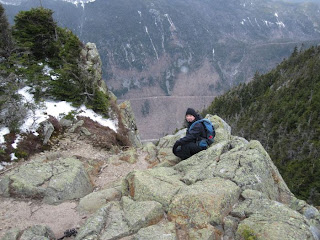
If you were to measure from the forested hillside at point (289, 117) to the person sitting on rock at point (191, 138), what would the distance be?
51.6 meters

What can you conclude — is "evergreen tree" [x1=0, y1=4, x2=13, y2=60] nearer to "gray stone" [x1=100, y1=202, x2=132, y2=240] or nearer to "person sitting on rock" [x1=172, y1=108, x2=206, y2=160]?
"person sitting on rock" [x1=172, y1=108, x2=206, y2=160]

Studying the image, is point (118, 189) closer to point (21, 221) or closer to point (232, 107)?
point (21, 221)

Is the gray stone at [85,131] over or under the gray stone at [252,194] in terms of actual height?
under

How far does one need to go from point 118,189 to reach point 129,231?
364 centimetres

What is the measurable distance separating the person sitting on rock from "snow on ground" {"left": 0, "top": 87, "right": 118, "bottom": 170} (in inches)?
449

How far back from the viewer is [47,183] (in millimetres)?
12094

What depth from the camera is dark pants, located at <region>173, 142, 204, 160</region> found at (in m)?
12.8

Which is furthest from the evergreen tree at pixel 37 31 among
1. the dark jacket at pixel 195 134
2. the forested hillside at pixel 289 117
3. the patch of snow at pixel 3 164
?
the forested hillside at pixel 289 117

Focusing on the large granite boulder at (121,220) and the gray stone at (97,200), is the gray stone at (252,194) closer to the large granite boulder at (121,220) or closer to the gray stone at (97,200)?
the large granite boulder at (121,220)

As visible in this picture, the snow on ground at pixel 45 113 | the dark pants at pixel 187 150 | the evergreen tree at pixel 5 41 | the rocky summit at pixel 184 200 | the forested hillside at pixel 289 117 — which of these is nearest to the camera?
the rocky summit at pixel 184 200

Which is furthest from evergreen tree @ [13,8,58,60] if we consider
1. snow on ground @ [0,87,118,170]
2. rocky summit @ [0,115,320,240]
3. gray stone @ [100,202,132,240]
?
gray stone @ [100,202,132,240]

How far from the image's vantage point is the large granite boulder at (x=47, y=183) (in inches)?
454

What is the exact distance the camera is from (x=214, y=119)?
19.0 m

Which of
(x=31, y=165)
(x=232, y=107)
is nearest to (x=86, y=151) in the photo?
(x=31, y=165)
